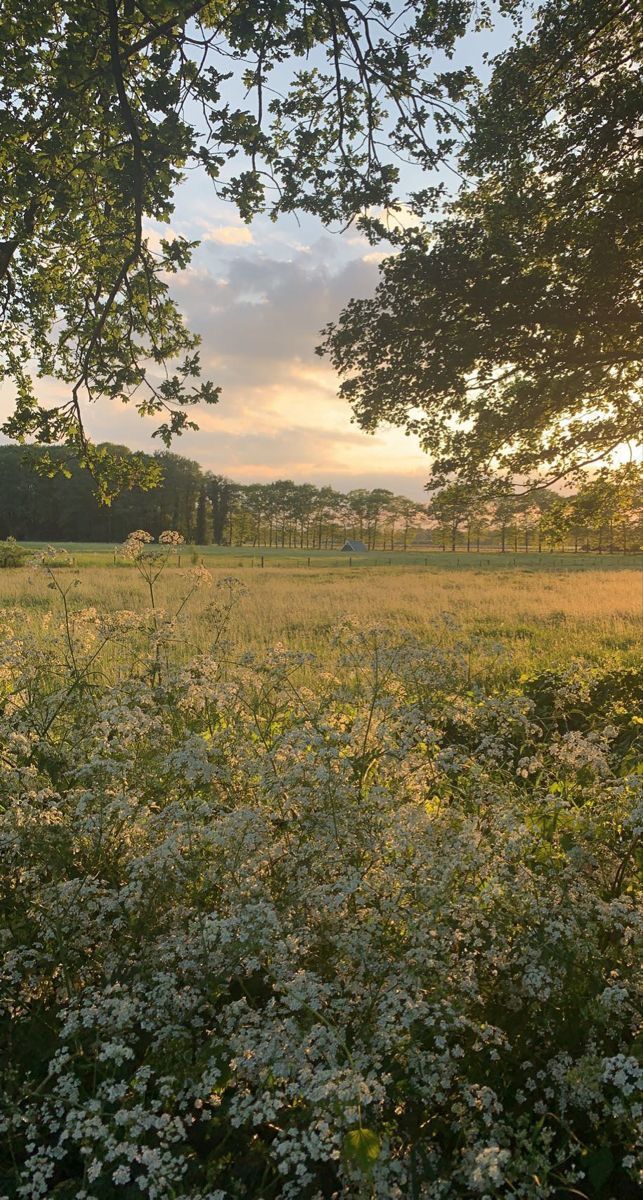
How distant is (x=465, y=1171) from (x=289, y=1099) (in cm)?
84

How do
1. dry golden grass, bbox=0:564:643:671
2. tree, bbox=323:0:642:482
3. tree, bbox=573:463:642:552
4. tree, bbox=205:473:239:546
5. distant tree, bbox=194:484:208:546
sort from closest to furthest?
tree, bbox=323:0:642:482, tree, bbox=573:463:642:552, dry golden grass, bbox=0:564:643:671, distant tree, bbox=194:484:208:546, tree, bbox=205:473:239:546

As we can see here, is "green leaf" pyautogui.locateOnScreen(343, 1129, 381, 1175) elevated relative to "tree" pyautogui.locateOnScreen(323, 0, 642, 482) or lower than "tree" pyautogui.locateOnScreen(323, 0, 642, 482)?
lower

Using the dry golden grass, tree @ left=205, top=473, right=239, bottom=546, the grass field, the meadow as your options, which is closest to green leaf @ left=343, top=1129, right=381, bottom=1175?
the meadow

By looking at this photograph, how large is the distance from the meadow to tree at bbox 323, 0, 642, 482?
8.06 meters

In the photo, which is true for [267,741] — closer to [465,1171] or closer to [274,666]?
[274,666]

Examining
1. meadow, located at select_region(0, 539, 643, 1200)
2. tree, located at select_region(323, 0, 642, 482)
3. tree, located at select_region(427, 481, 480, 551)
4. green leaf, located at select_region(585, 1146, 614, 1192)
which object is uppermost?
tree, located at select_region(323, 0, 642, 482)

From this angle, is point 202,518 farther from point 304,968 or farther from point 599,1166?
point 599,1166

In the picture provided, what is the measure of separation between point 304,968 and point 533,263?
11.2 metres

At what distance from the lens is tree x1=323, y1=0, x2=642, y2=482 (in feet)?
31.3

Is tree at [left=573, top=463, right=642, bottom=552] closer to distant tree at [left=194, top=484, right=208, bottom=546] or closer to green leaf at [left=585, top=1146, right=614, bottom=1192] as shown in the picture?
green leaf at [left=585, top=1146, right=614, bottom=1192]

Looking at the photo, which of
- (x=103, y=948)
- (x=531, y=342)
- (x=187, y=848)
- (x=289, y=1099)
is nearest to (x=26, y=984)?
(x=103, y=948)

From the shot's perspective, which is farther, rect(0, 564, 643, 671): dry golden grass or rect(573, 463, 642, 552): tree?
rect(0, 564, 643, 671): dry golden grass

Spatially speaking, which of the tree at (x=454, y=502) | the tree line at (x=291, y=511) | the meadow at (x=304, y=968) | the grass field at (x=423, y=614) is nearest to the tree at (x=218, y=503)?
the tree line at (x=291, y=511)

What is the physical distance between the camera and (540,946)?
288 centimetres
